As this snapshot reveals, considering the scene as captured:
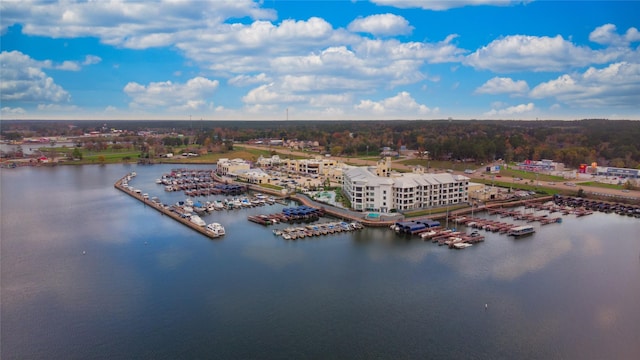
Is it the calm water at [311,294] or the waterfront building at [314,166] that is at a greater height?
the waterfront building at [314,166]

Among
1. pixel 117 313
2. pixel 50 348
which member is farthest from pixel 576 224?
pixel 50 348

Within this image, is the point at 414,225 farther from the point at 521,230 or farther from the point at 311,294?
the point at 311,294

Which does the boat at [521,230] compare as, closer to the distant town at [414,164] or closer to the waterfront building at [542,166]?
the distant town at [414,164]

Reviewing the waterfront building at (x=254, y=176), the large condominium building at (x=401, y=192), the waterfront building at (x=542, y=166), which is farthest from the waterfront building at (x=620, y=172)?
the waterfront building at (x=254, y=176)

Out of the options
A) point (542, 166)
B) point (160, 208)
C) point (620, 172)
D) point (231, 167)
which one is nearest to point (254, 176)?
point (231, 167)

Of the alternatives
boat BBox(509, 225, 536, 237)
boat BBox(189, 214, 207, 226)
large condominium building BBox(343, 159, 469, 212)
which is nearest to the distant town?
large condominium building BBox(343, 159, 469, 212)

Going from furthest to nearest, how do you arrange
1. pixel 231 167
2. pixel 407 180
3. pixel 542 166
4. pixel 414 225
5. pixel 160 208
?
pixel 542 166 < pixel 231 167 < pixel 160 208 < pixel 407 180 < pixel 414 225
